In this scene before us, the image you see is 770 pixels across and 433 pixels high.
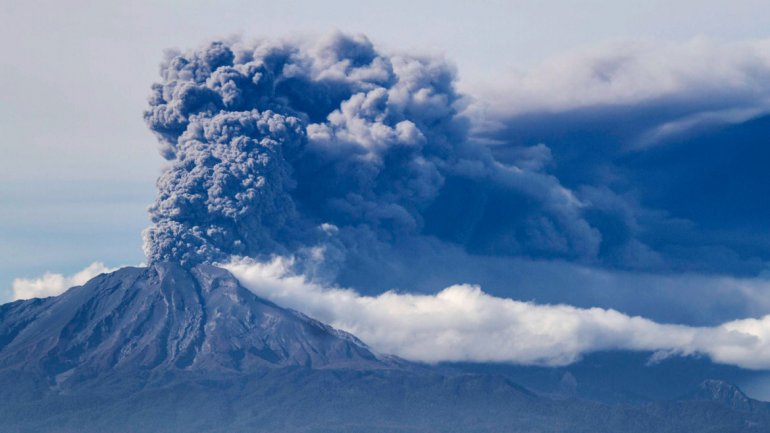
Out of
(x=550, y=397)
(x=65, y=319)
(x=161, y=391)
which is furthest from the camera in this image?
(x=550, y=397)

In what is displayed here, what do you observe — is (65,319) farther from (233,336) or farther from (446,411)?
(446,411)

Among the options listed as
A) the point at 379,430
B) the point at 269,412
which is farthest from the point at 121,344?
the point at 379,430

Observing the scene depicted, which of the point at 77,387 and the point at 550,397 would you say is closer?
the point at 77,387
